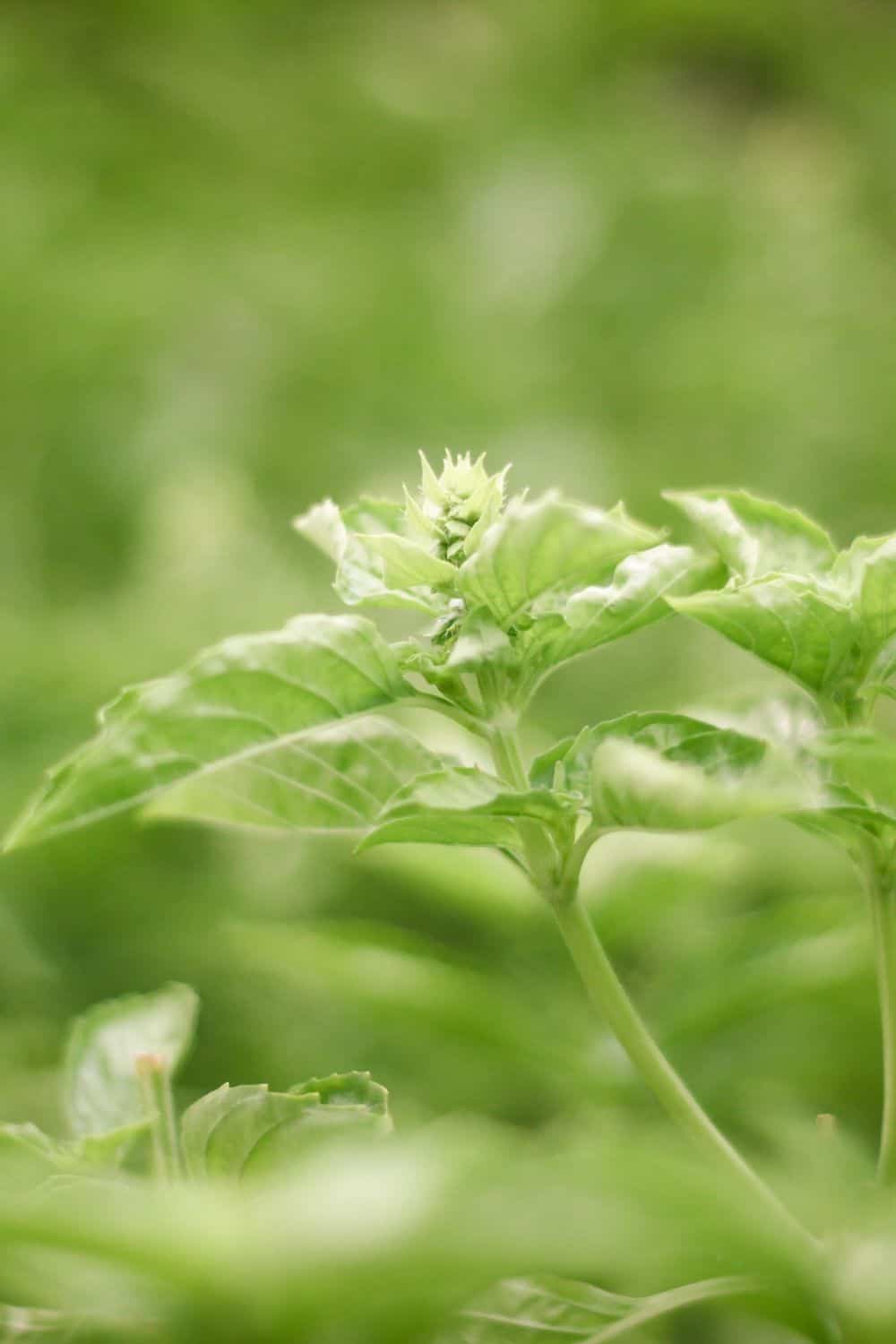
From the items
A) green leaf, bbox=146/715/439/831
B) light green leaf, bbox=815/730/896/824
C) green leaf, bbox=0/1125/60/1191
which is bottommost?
green leaf, bbox=0/1125/60/1191

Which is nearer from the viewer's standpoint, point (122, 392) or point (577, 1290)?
point (577, 1290)

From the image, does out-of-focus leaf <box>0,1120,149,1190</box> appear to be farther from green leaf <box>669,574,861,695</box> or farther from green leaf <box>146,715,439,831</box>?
green leaf <box>669,574,861,695</box>

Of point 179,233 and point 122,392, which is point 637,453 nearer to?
point 122,392

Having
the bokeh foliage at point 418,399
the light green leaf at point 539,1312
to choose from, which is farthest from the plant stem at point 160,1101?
the bokeh foliage at point 418,399

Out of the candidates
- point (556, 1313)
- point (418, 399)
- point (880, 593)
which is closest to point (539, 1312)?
point (556, 1313)

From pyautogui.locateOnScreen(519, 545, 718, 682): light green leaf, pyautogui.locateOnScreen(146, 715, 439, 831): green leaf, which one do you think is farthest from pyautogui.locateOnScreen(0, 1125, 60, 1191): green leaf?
pyautogui.locateOnScreen(519, 545, 718, 682): light green leaf

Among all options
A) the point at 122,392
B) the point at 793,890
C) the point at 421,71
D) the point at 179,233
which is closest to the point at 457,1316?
the point at 793,890

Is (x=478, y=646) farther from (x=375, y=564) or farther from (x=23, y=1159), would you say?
(x=23, y=1159)
